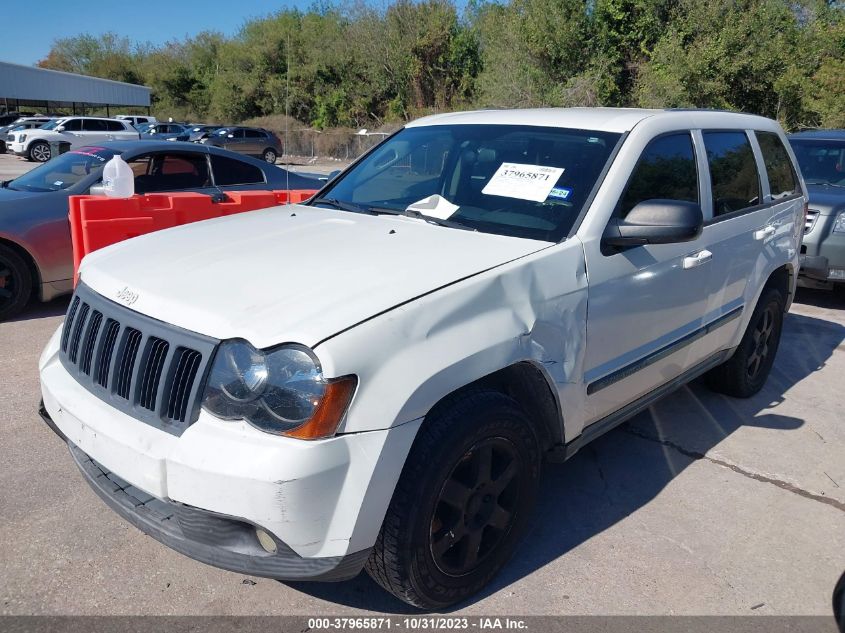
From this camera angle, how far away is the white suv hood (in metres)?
2.28

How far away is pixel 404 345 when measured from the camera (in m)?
2.27

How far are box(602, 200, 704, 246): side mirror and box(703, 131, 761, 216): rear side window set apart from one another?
102 centimetres

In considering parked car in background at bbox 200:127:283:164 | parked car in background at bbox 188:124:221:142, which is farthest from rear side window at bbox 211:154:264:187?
parked car in background at bbox 188:124:221:142

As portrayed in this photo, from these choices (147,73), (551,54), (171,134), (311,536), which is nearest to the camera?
(311,536)

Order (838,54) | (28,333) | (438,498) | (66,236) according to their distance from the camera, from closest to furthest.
Result: (438,498), (28,333), (66,236), (838,54)

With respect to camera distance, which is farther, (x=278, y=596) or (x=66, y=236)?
(x=66, y=236)

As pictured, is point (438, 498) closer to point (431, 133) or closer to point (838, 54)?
point (431, 133)

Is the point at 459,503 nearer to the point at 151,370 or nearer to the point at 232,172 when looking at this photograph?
the point at 151,370

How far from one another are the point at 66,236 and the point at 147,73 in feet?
237

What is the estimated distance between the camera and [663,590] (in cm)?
289

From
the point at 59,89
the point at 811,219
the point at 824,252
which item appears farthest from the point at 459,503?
the point at 59,89

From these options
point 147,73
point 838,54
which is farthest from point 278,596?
point 147,73

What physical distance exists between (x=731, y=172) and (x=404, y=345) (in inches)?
113

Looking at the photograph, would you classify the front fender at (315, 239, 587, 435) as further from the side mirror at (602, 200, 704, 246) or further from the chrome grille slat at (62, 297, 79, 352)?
the chrome grille slat at (62, 297, 79, 352)
